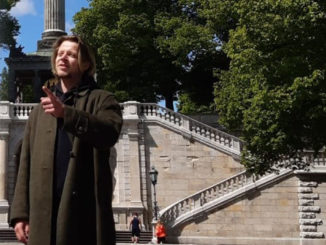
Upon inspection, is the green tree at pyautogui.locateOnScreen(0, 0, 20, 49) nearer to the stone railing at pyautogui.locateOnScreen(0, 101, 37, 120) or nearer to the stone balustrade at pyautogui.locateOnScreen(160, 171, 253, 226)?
the stone railing at pyautogui.locateOnScreen(0, 101, 37, 120)

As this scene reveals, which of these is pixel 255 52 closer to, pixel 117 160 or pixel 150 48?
pixel 117 160

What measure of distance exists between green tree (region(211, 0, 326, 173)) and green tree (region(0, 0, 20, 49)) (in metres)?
23.3

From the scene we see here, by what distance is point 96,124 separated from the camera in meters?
3.54

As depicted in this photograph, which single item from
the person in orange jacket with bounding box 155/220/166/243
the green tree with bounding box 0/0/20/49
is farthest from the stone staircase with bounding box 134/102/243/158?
the green tree with bounding box 0/0/20/49

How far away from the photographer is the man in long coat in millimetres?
3557

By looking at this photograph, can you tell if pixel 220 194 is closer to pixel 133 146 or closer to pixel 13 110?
pixel 133 146

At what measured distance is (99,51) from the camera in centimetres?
3728

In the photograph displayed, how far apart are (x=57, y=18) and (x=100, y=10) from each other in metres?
3.90

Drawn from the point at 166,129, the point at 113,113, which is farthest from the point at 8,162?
the point at 113,113

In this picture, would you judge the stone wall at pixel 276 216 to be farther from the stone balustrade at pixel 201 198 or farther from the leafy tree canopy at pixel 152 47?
the leafy tree canopy at pixel 152 47

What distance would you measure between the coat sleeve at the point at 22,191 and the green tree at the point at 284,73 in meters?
15.3

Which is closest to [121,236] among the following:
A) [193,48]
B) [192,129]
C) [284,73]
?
[192,129]

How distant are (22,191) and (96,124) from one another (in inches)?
27.5

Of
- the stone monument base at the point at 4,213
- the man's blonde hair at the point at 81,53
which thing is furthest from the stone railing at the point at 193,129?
the man's blonde hair at the point at 81,53
